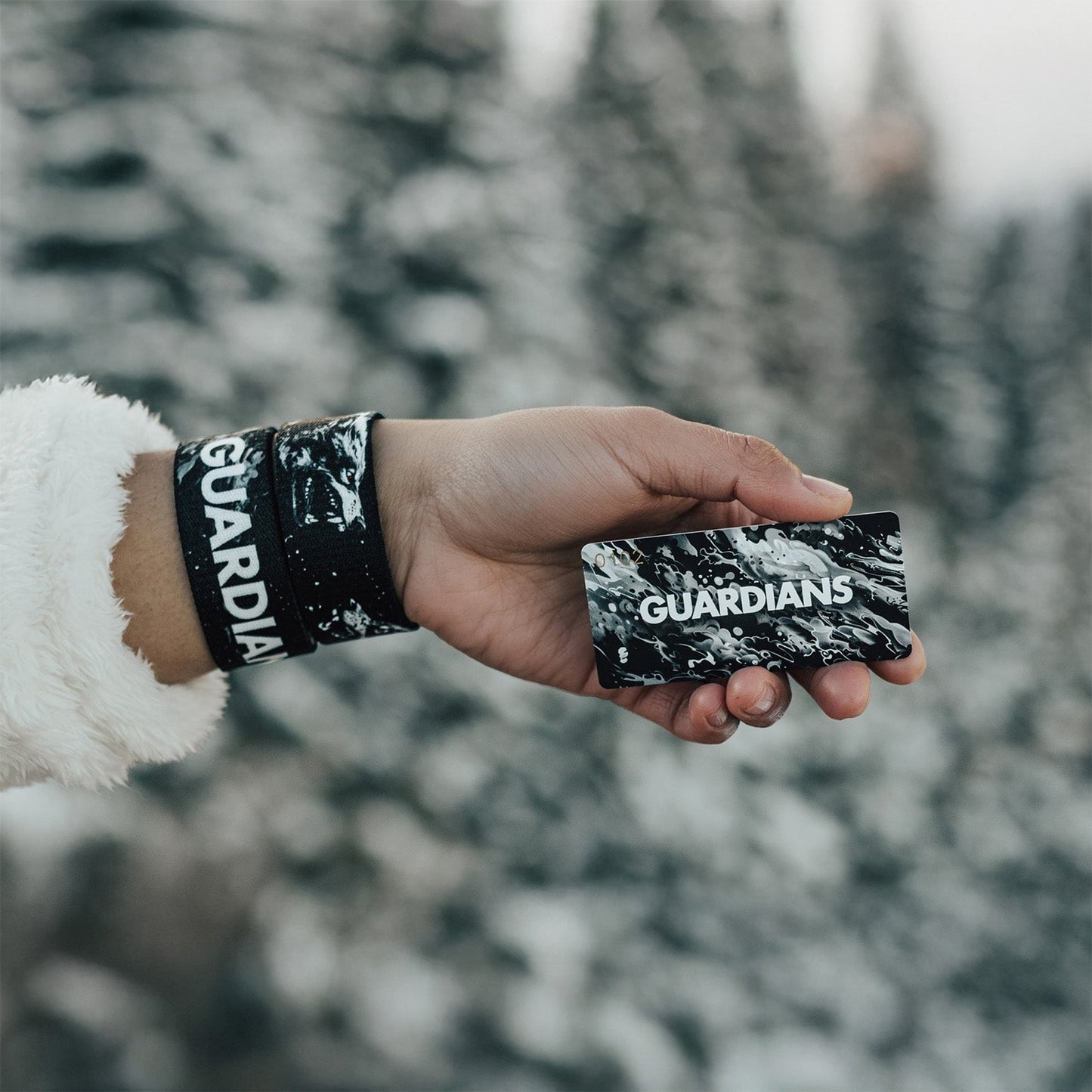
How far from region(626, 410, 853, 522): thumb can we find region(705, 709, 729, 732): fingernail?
240 mm

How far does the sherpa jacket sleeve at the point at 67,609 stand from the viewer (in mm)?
812

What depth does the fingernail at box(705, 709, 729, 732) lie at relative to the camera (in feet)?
3.14

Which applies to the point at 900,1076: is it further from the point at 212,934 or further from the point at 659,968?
the point at 212,934

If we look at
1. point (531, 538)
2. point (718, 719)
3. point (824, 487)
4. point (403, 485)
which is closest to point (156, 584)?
point (403, 485)

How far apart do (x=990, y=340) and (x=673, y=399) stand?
1.08m

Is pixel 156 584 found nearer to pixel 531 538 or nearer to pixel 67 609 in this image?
pixel 67 609

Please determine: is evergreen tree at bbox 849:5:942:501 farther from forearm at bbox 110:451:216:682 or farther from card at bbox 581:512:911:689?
→ forearm at bbox 110:451:216:682

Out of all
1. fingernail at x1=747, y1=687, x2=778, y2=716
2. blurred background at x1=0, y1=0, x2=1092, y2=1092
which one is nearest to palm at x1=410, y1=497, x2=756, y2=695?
fingernail at x1=747, y1=687, x2=778, y2=716

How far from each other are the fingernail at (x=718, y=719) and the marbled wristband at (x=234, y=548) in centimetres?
Answer: 51

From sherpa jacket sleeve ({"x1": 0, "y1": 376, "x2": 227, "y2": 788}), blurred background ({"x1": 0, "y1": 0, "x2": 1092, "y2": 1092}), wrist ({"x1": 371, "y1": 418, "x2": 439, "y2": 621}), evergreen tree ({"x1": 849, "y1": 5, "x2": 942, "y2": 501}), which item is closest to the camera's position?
sherpa jacket sleeve ({"x1": 0, "y1": 376, "x2": 227, "y2": 788})

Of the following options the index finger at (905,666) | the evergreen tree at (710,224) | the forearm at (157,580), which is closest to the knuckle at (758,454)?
the index finger at (905,666)

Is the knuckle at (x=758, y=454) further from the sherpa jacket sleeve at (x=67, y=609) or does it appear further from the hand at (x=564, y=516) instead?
the sherpa jacket sleeve at (x=67, y=609)

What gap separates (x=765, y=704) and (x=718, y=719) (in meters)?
0.06

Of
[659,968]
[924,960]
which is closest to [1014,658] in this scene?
[924,960]
